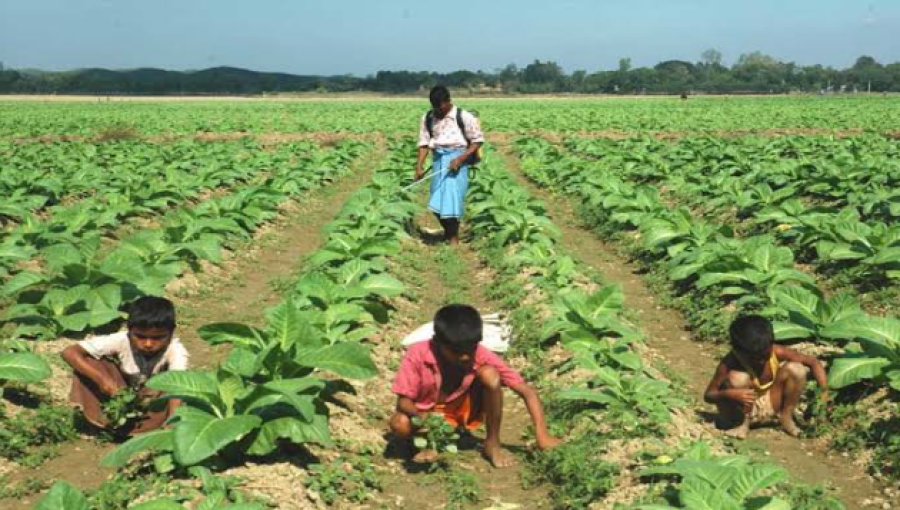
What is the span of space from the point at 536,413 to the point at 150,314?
6.75 feet

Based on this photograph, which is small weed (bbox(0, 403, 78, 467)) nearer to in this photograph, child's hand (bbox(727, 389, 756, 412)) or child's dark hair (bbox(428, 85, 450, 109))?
child's hand (bbox(727, 389, 756, 412))

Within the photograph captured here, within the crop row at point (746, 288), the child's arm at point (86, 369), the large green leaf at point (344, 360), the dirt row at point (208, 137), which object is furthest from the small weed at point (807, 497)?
the dirt row at point (208, 137)

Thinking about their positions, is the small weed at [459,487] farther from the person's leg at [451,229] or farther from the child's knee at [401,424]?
the person's leg at [451,229]

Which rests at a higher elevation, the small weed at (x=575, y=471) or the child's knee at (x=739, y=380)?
→ the child's knee at (x=739, y=380)

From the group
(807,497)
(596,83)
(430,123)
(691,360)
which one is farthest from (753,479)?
(596,83)

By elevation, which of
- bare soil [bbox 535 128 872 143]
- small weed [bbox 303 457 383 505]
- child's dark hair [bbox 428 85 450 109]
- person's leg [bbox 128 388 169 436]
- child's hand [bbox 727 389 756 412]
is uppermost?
child's dark hair [bbox 428 85 450 109]

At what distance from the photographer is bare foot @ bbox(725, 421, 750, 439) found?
4.54 meters

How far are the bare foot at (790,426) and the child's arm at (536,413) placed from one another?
1.31 m

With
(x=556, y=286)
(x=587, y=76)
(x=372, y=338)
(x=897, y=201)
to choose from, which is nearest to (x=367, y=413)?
(x=372, y=338)

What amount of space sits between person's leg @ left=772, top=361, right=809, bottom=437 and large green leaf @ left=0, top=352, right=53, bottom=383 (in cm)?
391

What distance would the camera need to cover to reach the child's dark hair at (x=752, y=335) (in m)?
4.40

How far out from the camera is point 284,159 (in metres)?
18.0

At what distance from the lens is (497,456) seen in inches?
170

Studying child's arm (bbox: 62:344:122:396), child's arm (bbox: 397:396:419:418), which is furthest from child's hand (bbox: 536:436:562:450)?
child's arm (bbox: 62:344:122:396)
